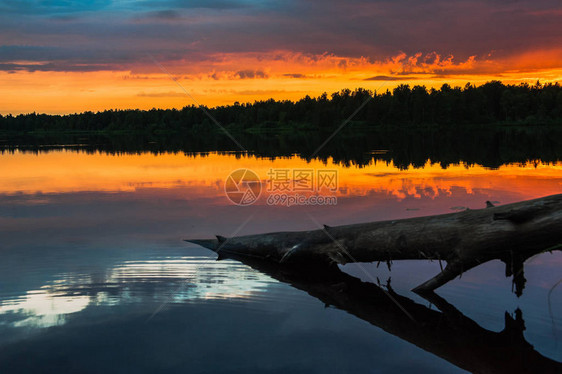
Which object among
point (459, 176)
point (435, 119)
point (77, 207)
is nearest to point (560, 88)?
point (435, 119)

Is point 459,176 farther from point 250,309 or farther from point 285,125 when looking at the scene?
point 285,125

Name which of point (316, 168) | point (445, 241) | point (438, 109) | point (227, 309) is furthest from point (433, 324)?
point (438, 109)

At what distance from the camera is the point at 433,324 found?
8188 millimetres

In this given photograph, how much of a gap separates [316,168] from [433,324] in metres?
26.4

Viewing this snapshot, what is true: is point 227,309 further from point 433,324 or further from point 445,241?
point 445,241

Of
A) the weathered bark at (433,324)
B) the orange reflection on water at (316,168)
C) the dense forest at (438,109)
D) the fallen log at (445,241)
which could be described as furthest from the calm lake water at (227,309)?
the dense forest at (438,109)

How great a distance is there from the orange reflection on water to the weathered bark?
11.7 metres

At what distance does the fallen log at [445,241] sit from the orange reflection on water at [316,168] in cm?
1075

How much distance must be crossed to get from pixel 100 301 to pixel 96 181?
21.3 m

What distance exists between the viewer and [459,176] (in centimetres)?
2789

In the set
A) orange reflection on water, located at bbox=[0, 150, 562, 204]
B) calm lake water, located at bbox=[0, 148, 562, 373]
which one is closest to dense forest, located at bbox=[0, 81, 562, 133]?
orange reflection on water, located at bbox=[0, 150, 562, 204]

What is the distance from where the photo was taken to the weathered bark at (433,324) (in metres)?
6.94

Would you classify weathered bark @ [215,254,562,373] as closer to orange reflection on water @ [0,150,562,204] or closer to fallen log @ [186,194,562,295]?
fallen log @ [186,194,562,295]

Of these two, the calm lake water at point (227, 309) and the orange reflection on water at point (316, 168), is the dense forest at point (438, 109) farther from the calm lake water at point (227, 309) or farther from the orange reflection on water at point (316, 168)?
the calm lake water at point (227, 309)
